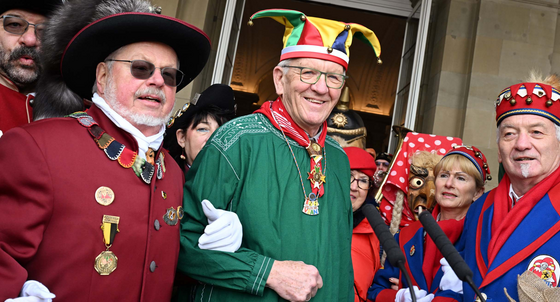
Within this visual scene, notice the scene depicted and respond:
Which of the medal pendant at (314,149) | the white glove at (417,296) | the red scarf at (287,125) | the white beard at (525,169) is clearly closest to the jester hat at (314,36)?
the red scarf at (287,125)

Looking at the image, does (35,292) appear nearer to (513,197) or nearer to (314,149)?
(314,149)

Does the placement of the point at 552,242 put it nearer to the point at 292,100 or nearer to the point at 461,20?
the point at 292,100

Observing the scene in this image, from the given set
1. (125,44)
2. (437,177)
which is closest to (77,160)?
(125,44)

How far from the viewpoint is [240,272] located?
2.08 meters

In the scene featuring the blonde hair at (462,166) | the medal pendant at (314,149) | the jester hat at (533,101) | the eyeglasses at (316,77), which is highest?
the jester hat at (533,101)

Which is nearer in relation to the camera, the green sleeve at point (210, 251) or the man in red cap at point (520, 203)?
the green sleeve at point (210, 251)

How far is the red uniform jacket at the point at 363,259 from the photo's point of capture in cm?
364

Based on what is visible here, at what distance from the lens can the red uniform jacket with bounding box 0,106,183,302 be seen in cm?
164

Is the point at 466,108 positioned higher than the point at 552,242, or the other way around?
the point at 466,108

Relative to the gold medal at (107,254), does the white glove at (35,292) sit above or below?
below

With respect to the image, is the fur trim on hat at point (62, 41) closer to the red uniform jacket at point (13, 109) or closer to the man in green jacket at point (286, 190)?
the red uniform jacket at point (13, 109)

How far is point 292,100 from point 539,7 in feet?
19.3

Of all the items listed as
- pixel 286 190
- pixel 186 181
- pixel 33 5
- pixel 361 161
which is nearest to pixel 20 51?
pixel 33 5

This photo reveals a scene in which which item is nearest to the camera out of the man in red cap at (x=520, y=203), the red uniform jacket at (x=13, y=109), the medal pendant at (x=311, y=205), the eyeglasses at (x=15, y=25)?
the medal pendant at (x=311, y=205)
